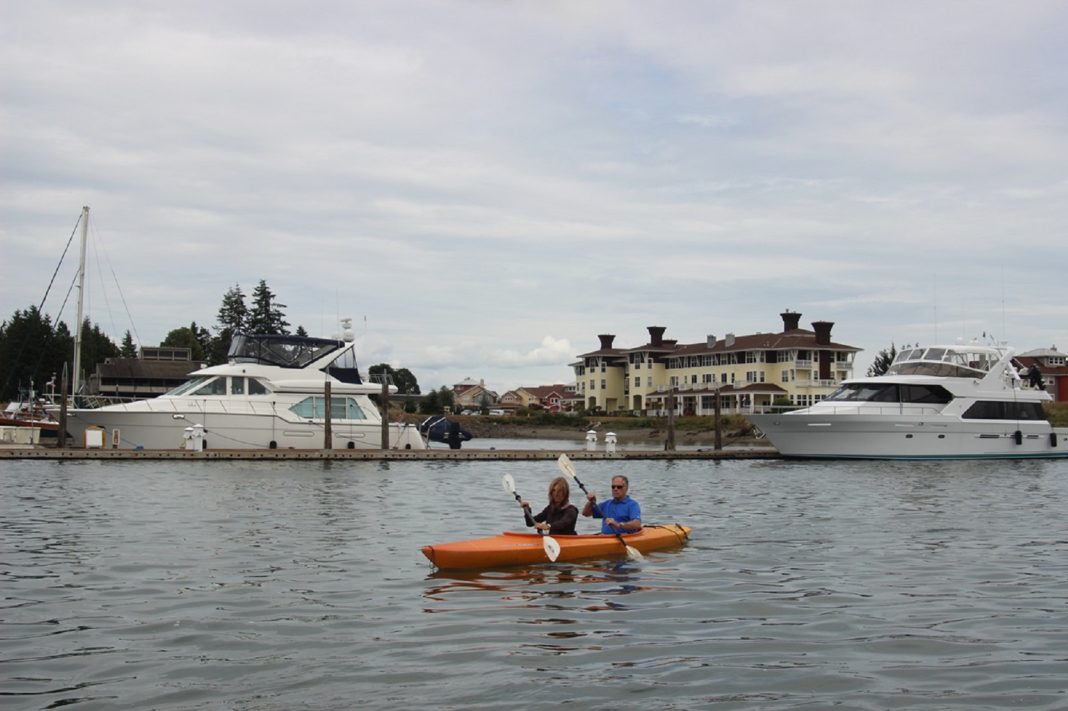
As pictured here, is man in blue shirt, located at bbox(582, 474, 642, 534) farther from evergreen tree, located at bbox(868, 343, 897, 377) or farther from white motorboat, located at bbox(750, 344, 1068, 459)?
evergreen tree, located at bbox(868, 343, 897, 377)

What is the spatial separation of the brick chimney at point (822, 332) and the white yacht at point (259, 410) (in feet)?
196

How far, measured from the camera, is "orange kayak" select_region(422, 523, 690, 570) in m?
14.8

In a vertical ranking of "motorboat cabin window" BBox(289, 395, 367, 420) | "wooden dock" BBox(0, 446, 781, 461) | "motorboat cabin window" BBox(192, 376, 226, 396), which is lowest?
"wooden dock" BBox(0, 446, 781, 461)

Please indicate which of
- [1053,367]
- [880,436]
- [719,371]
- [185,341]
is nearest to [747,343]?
[719,371]

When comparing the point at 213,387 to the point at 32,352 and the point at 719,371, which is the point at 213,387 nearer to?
the point at 719,371

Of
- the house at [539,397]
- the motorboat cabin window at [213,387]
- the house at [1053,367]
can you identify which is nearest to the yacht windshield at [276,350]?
the motorboat cabin window at [213,387]

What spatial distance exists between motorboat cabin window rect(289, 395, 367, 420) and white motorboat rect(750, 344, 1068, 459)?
16.0 meters

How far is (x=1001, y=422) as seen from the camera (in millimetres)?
44625

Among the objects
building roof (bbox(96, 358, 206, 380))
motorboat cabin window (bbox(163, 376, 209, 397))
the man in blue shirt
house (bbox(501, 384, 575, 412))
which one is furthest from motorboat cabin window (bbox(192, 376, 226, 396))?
house (bbox(501, 384, 575, 412))

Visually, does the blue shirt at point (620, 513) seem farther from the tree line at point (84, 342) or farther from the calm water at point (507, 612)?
the tree line at point (84, 342)

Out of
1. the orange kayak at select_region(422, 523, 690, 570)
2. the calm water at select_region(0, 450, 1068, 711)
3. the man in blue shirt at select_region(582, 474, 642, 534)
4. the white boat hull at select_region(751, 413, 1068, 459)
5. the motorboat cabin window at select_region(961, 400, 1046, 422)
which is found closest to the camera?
the calm water at select_region(0, 450, 1068, 711)

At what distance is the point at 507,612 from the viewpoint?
1250cm

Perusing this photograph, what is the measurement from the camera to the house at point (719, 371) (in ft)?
299

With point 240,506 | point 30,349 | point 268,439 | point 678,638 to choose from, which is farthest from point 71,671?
point 30,349
